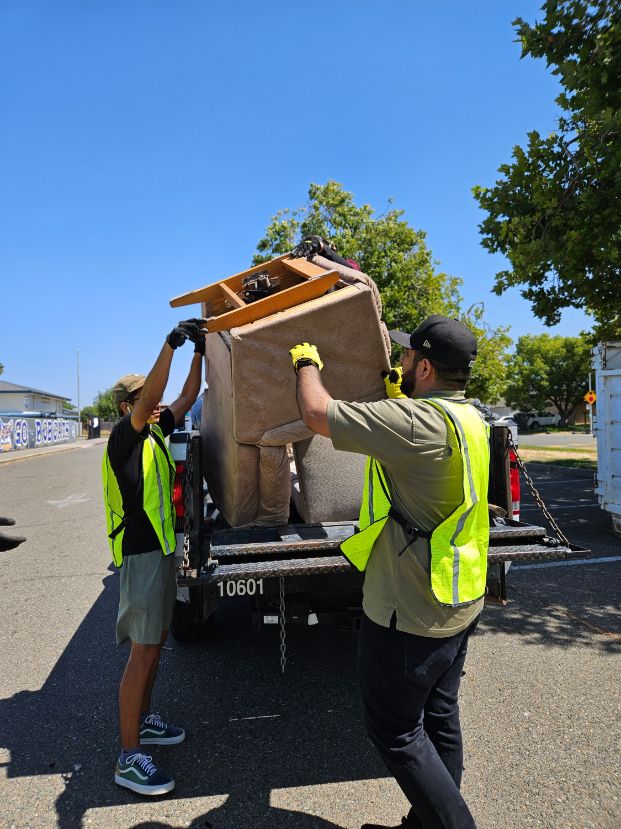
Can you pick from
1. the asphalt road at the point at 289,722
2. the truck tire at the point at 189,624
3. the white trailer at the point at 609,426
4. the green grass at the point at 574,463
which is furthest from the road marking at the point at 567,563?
the green grass at the point at 574,463

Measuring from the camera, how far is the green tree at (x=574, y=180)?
25.0ft

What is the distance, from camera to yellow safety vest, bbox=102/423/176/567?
3.01 metres

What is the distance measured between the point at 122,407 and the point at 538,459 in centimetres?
1822

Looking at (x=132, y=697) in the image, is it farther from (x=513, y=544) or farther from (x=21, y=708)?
(x=513, y=544)

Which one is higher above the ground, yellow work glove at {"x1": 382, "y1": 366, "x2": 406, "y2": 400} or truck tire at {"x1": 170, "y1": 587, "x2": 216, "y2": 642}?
yellow work glove at {"x1": 382, "y1": 366, "x2": 406, "y2": 400}

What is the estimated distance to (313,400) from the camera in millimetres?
2080

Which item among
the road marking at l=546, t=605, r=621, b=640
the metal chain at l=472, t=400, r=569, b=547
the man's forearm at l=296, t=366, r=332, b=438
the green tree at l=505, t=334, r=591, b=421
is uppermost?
the green tree at l=505, t=334, r=591, b=421

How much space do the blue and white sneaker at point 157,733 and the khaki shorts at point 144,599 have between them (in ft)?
1.63

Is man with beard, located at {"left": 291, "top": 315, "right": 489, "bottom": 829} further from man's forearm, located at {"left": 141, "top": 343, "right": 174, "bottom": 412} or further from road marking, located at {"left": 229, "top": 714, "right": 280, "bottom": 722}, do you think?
road marking, located at {"left": 229, "top": 714, "right": 280, "bottom": 722}

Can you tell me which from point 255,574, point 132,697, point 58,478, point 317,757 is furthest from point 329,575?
point 58,478

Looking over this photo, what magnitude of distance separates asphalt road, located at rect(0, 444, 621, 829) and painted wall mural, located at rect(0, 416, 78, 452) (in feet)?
89.7

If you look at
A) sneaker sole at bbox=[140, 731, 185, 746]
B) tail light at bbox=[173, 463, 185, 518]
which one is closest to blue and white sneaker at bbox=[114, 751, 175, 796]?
sneaker sole at bbox=[140, 731, 185, 746]

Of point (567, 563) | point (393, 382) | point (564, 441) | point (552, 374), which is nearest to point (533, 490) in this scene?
point (393, 382)

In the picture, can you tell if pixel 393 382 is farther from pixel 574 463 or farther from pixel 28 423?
pixel 28 423
